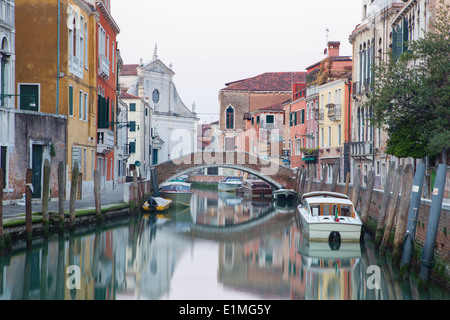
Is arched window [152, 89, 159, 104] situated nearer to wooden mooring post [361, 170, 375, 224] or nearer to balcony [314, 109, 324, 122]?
balcony [314, 109, 324, 122]

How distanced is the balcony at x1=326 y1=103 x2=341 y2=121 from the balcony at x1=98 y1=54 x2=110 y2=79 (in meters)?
10.5

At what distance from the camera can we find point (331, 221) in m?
15.2

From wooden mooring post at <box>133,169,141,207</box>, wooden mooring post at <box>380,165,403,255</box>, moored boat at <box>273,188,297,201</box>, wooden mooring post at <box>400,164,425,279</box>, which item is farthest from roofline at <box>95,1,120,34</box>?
wooden mooring post at <box>400,164,425,279</box>

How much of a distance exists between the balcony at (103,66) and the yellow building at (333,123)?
9598 mm

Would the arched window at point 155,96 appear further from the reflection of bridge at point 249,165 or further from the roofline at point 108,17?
the roofline at point 108,17

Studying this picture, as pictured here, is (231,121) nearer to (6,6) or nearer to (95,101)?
(95,101)

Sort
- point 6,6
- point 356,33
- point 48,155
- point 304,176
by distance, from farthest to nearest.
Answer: point 304,176
point 356,33
point 48,155
point 6,6

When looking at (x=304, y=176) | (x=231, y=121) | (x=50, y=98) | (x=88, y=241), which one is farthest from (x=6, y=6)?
(x=231, y=121)

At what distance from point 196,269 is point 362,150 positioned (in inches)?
544

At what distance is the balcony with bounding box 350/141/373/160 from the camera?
951 inches

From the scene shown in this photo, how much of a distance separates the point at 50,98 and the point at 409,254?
11.6m

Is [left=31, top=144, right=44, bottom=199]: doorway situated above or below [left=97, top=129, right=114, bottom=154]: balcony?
below

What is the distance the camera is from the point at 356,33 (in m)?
26.0

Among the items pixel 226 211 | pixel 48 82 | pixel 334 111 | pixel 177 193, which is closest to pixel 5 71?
pixel 48 82
